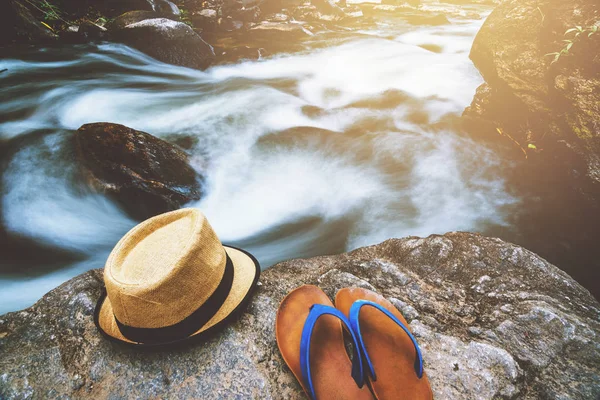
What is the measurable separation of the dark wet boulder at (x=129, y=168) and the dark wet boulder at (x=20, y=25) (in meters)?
6.82

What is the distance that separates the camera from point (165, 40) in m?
8.46

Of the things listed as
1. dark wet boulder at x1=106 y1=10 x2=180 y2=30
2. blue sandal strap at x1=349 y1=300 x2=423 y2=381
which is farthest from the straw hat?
dark wet boulder at x1=106 y1=10 x2=180 y2=30

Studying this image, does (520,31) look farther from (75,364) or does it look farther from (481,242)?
(75,364)

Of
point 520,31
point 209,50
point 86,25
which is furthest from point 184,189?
point 86,25

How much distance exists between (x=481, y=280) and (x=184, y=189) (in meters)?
3.93

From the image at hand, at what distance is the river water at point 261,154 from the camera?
162 inches

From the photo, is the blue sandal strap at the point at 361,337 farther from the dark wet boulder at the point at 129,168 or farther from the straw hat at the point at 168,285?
the dark wet boulder at the point at 129,168

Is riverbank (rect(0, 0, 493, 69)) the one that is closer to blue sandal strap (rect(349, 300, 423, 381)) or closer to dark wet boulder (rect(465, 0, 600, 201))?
dark wet boulder (rect(465, 0, 600, 201))

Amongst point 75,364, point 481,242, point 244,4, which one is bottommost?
point 75,364

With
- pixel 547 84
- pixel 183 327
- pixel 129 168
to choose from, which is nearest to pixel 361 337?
pixel 183 327

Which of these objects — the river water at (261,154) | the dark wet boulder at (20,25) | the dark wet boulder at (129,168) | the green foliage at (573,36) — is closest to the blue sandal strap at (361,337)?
the river water at (261,154)

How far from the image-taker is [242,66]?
30.7 feet

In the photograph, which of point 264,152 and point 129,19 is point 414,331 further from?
point 129,19

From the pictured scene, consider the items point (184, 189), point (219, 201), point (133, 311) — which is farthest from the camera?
point (219, 201)
